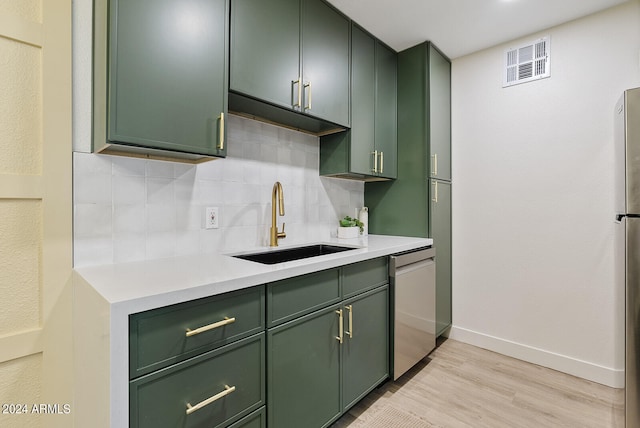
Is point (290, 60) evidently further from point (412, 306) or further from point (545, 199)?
point (545, 199)

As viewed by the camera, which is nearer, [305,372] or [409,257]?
[305,372]

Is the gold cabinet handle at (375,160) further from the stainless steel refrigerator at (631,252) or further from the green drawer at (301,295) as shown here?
the stainless steel refrigerator at (631,252)

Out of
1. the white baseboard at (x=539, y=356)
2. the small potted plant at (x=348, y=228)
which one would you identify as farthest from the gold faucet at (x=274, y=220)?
the white baseboard at (x=539, y=356)

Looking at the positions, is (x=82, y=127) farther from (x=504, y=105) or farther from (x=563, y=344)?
(x=563, y=344)

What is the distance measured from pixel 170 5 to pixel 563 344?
3.18 metres

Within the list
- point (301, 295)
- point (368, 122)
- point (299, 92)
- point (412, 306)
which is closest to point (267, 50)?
point (299, 92)

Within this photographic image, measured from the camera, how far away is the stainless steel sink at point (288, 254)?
1.87m

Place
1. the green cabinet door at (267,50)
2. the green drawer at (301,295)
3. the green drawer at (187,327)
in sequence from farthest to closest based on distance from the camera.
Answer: the green cabinet door at (267,50)
the green drawer at (301,295)
the green drawer at (187,327)

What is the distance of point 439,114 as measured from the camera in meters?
2.62

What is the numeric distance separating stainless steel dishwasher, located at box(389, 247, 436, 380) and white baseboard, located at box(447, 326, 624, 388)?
0.52 m

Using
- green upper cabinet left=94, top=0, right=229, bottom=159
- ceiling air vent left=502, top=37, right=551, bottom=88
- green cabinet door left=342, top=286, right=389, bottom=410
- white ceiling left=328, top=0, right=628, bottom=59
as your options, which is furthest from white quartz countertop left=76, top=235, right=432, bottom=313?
ceiling air vent left=502, top=37, right=551, bottom=88

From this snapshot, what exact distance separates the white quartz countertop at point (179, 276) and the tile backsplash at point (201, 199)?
110 millimetres

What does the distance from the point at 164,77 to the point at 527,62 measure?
2614mm

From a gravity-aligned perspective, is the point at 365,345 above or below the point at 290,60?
Result: below
